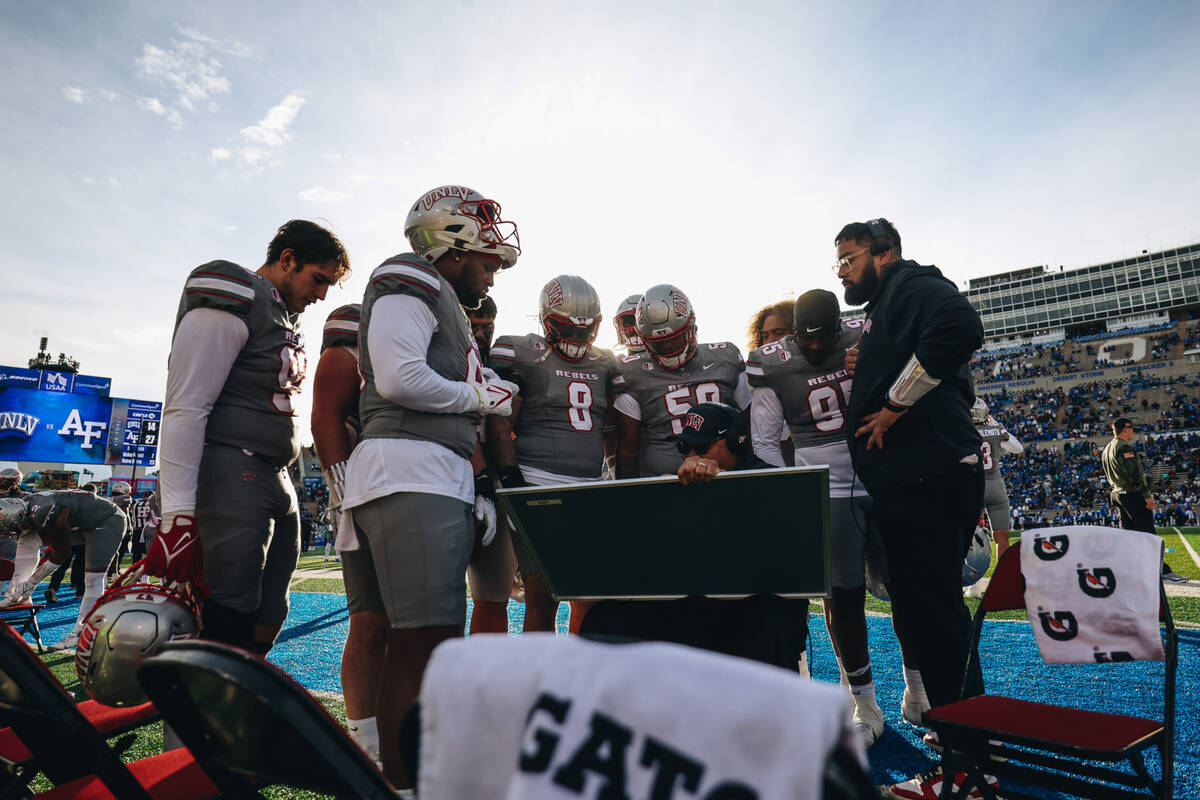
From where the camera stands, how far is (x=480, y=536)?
2.94m

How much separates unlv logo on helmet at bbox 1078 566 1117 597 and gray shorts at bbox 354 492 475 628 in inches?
93.6

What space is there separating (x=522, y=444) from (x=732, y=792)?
10.7 feet

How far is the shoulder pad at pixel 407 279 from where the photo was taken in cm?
240

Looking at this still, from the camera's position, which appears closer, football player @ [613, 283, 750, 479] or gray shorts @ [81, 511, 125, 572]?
football player @ [613, 283, 750, 479]

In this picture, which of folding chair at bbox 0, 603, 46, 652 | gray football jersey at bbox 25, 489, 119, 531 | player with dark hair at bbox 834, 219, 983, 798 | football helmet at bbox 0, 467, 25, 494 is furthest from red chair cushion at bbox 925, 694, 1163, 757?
football helmet at bbox 0, 467, 25, 494

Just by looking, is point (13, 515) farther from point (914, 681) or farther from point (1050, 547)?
point (1050, 547)

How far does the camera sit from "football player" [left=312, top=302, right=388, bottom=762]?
8.70ft

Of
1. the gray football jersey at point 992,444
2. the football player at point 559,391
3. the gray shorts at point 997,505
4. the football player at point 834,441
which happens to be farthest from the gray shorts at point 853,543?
the gray shorts at point 997,505

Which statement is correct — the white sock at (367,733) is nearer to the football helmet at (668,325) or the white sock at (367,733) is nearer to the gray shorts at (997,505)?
the football helmet at (668,325)

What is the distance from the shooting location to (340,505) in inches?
107

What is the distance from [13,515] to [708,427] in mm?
8157

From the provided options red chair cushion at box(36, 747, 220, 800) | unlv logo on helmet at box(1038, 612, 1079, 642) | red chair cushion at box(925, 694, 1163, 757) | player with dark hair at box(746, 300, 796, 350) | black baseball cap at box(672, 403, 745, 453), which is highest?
player with dark hair at box(746, 300, 796, 350)

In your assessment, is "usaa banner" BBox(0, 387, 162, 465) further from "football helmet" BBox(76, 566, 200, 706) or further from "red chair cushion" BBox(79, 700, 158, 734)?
"football helmet" BBox(76, 566, 200, 706)

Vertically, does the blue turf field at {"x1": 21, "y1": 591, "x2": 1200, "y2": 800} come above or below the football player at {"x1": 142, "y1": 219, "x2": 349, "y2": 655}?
below
